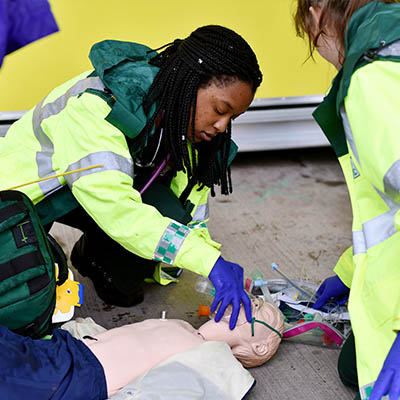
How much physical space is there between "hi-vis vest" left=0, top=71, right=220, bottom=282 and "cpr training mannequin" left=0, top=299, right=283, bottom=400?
22cm

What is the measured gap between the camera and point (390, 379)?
1146 mm

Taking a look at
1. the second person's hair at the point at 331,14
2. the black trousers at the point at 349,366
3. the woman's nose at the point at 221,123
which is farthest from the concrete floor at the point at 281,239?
the second person's hair at the point at 331,14

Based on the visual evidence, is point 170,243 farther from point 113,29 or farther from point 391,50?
point 113,29

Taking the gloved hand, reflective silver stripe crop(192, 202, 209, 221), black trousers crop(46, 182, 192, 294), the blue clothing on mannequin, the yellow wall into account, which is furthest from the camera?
the yellow wall

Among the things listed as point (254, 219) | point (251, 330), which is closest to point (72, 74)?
point (254, 219)

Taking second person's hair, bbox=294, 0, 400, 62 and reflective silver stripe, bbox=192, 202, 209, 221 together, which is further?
reflective silver stripe, bbox=192, 202, 209, 221

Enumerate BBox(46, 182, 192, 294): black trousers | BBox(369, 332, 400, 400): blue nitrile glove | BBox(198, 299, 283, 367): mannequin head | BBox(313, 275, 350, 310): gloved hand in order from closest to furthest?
BBox(369, 332, 400, 400): blue nitrile glove
BBox(198, 299, 283, 367): mannequin head
BBox(313, 275, 350, 310): gloved hand
BBox(46, 182, 192, 294): black trousers

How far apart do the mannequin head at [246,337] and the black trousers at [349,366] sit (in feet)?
0.73

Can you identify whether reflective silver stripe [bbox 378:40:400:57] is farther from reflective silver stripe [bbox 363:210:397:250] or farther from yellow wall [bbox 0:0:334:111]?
yellow wall [bbox 0:0:334:111]

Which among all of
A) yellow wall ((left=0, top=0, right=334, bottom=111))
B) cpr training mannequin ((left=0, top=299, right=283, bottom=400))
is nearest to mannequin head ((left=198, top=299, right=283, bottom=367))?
cpr training mannequin ((left=0, top=299, right=283, bottom=400))

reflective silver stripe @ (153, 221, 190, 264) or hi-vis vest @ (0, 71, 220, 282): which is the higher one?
hi-vis vest @ (0, 71, 220, 282)

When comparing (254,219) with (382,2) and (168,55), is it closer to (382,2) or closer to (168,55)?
(168,55)

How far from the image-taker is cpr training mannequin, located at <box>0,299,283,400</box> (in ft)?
4.60

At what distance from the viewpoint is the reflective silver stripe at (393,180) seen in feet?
3.76
